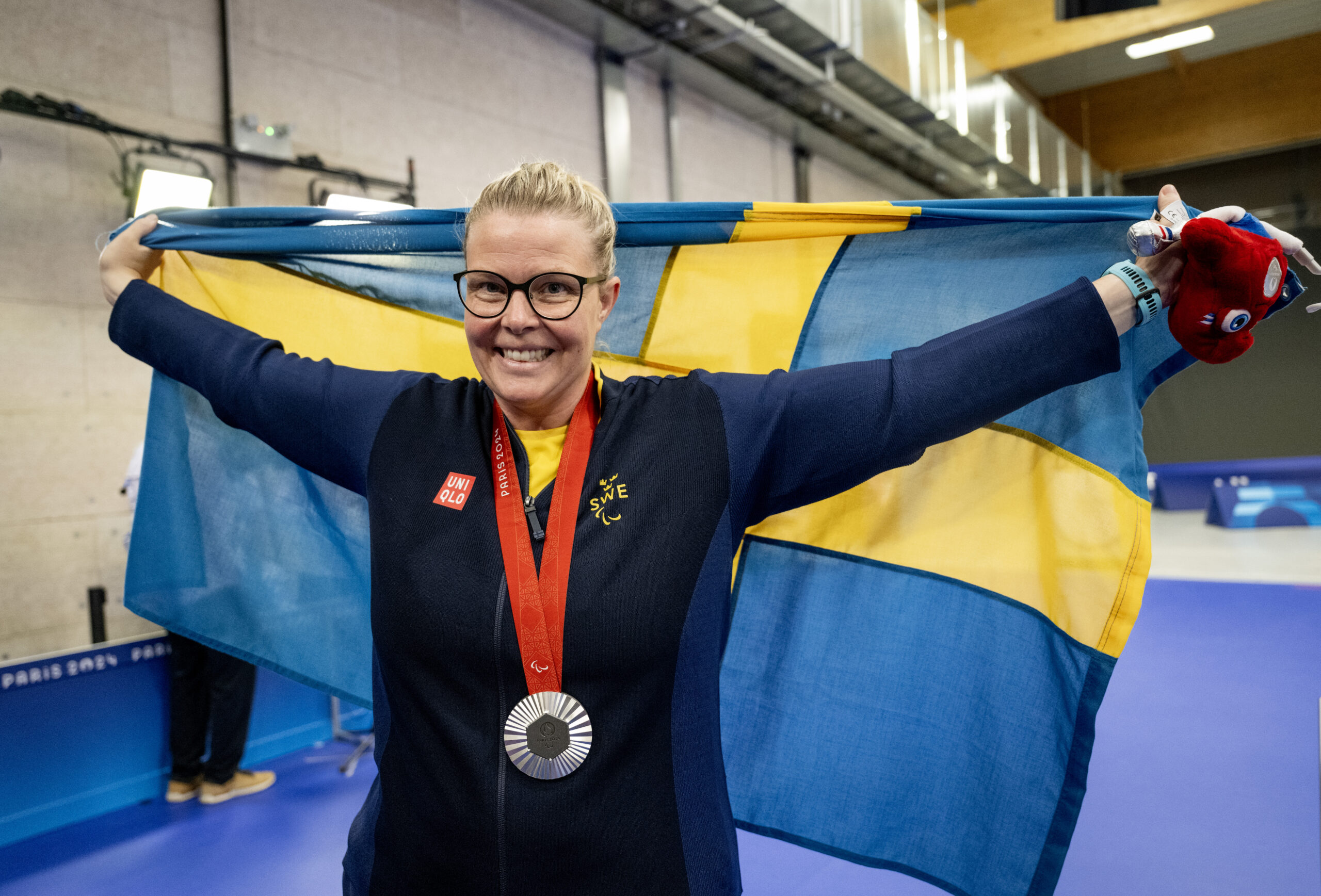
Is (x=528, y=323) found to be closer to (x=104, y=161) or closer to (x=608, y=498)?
(x=608, y=498)

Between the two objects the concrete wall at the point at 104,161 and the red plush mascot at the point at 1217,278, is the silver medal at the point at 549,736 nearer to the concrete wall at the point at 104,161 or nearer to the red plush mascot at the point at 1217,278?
the red plush mascot at the point at 1217,278

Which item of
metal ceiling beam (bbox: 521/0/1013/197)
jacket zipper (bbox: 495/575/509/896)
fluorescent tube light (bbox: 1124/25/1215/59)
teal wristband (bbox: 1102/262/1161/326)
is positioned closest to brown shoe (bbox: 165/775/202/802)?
jacket zipper (bbox: 495/575/509/896)

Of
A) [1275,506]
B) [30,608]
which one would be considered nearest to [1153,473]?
[1275,506]

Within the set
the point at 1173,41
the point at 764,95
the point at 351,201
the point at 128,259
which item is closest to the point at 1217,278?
the point at 128,259

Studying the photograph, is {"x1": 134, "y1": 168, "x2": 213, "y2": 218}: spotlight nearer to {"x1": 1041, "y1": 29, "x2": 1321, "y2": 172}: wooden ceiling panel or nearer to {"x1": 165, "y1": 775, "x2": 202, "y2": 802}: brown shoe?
{"x1": 165, "y1": 775, "x2": 202, "y2": 802}: brown shoe

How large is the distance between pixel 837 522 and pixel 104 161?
3.88 metres

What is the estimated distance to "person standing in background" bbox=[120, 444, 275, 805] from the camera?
11.1ft

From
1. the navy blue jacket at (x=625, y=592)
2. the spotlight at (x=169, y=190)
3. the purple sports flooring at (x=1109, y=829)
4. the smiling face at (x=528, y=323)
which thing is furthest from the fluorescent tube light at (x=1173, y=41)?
the smiling face at (x=528, y=323)

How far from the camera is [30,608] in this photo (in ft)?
11.6

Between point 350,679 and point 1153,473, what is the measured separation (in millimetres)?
10737

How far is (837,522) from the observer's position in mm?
1496

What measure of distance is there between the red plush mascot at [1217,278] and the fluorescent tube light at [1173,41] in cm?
1020

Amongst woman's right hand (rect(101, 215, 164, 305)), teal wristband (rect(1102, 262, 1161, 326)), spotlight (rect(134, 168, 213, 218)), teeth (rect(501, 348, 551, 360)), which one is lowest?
teeth (rect(501, 348, 551, 360))

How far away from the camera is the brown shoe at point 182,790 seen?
338 cm
